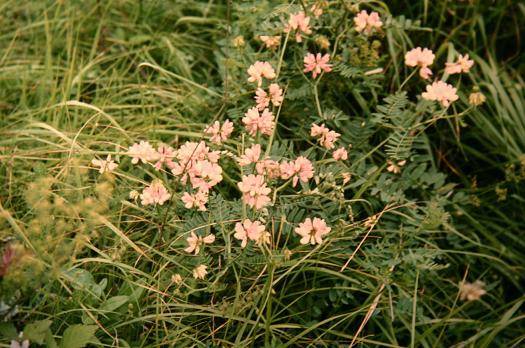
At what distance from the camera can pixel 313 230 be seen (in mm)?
1585

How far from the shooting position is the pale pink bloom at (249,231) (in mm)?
1514

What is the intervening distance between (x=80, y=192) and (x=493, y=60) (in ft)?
5.24

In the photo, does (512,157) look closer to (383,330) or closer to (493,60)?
(493,60)

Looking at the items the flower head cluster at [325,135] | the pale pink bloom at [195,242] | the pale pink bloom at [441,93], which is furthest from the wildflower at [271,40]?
the pale pink bloom at [195,242]

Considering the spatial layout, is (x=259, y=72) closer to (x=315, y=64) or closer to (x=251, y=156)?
(x=315, y=64)

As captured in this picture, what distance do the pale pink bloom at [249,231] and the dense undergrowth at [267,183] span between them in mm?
32

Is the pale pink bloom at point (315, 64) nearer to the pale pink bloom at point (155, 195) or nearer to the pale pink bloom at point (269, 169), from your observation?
the pale pink bloom at point (269, 169)

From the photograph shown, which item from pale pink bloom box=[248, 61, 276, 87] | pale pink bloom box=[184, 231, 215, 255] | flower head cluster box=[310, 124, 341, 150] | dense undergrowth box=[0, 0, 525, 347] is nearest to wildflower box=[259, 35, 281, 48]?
dense undergrowth box=[0, 0, 525, 347]

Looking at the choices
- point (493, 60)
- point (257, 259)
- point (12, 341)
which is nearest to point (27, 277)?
point (12, 341)

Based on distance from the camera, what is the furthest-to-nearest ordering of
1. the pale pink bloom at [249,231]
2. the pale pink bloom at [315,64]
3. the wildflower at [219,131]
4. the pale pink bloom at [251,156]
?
1. the pale pink bloom at [315,64]
2. the wildflower at [219,131]
3. the pale pink bloom at [251,156]
4. the pale pink bloom at [249,231]

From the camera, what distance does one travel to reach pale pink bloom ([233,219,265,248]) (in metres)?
1.51

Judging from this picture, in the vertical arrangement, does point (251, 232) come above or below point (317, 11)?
below


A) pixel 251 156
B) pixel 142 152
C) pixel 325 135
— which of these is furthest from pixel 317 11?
pixel 142 152

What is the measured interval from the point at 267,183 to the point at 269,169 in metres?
0.04
